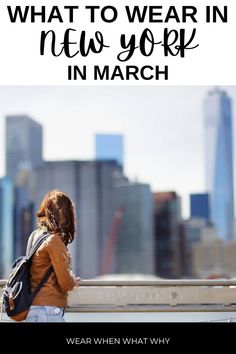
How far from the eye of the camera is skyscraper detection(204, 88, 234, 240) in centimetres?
13475

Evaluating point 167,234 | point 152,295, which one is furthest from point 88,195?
point 152,295

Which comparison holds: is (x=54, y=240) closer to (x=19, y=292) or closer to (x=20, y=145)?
(x=19, y=292)

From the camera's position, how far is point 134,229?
115000 millimetres

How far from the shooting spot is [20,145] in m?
129

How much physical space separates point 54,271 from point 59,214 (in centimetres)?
25

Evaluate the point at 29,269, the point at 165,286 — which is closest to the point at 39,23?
the point at 29,269

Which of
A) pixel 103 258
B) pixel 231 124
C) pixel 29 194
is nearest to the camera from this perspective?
pixel 103 258

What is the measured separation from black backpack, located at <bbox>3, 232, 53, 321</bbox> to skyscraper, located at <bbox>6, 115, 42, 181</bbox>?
119 meters

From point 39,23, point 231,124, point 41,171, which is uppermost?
point 231,124

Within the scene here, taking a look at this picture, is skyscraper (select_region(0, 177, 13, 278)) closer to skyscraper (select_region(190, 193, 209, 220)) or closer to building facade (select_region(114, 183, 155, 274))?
building facade (select_region(114, 183, 155, 274))

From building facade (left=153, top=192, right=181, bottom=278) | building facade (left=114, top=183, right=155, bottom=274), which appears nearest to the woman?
building facade (left=153, top=192, right=181, bottom=278)
